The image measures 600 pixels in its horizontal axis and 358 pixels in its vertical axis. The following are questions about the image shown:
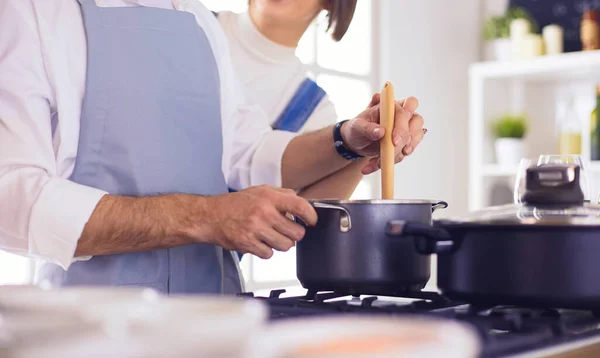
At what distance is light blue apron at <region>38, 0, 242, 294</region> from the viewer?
1332 mm

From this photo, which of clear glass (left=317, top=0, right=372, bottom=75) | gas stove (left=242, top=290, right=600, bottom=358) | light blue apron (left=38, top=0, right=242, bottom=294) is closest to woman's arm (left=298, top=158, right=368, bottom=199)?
light blue apron (left=38, top=0, right=242, bottom=294)

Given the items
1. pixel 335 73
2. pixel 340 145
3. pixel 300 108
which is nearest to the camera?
pixel 340 145

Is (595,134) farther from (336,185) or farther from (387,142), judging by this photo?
(387,142)

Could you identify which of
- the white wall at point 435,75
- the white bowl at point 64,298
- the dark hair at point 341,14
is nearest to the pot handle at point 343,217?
the white bowl at point 64,298

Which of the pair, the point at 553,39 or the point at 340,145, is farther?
A: the point at 553,39

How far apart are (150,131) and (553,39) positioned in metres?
2.51

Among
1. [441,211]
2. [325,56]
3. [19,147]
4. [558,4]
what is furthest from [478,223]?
[558,4]

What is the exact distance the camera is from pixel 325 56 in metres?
3.21

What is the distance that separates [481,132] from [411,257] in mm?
2611

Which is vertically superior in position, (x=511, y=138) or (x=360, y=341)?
(x=511, y=138)

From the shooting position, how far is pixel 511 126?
350cm

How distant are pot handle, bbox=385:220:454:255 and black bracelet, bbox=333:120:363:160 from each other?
608 mm

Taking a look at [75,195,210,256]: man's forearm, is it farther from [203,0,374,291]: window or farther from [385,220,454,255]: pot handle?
[203,0,374,291]: window

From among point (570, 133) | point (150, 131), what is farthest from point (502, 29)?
point (150, 131)
